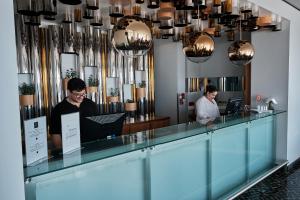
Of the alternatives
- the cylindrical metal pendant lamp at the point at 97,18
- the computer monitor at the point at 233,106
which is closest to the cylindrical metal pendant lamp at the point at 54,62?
the cylindrical metal pendant lamp at the point at 97,18

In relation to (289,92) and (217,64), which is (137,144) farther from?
(217,64)

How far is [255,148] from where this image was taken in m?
4.47

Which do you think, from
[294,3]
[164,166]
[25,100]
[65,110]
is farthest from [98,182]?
[294,3]

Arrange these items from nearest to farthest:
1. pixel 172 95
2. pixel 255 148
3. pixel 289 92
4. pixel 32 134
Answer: pixel 32 134, pixel 255 148, pixel 289 92, pixel 172 95

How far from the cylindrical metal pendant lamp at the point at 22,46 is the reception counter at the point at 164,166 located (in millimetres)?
2580

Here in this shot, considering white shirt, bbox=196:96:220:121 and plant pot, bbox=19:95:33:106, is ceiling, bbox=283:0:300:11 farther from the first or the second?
plant pot, bbox=19:95:33:106

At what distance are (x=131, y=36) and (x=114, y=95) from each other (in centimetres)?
393

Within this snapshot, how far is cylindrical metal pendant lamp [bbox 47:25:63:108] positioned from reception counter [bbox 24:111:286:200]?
2.52 metres

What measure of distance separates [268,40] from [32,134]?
14.8 ft

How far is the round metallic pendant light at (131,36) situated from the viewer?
2.26 metres

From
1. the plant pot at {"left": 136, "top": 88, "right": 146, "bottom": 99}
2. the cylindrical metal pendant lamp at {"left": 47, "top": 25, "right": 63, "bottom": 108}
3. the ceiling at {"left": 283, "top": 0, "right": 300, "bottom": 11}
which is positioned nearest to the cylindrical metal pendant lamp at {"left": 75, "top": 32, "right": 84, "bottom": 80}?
the cylindrical metal pendant lamp at {"left": 47, "top": 25, "right": 63, "bottom": 108}

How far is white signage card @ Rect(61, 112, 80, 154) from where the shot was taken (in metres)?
2.14

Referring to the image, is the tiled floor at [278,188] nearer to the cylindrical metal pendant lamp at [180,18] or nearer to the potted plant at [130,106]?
the cylindrical metal pendant lamp at [180,18]

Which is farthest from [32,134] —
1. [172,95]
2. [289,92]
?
[172,95]
